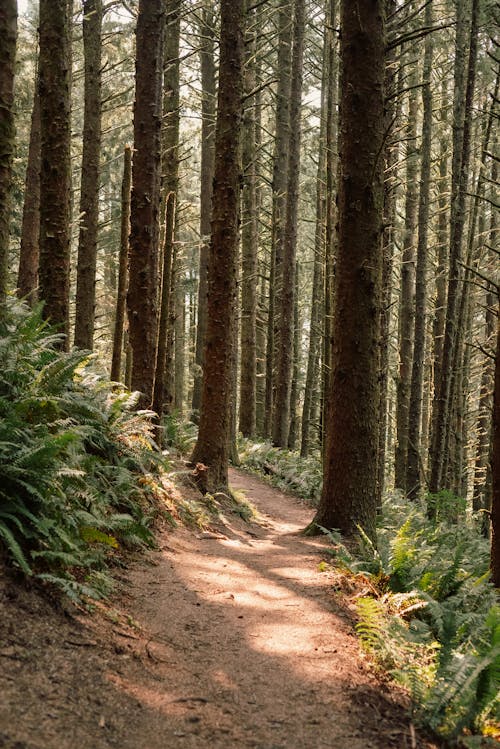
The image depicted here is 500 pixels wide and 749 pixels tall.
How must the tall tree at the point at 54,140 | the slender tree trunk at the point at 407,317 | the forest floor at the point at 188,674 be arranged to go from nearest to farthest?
1. the forest floor at the point at 188,674
2. the tall tree at the point at 54,140
3. the slender tree trunk at the point at 407,317

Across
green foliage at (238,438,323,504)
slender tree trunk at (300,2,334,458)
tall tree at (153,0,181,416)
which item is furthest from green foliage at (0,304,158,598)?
slender tree trunk at (300,2,334,458)

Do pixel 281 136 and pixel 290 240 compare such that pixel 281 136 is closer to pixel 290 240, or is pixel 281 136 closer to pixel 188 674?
pixel 290 240

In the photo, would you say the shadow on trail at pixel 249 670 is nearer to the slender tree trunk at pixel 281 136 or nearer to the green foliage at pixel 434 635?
the green foliage at pixel 434 635

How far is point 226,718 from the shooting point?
313cm

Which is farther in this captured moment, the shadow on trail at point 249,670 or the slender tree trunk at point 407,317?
the slender tree trunk at point 407,317

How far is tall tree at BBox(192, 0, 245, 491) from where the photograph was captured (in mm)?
9625

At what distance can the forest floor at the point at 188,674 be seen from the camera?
278cm

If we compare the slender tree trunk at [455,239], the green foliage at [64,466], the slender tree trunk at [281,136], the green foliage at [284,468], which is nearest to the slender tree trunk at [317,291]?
the slender tree trunk at [281,136]

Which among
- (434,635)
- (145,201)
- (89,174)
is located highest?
(89,174)

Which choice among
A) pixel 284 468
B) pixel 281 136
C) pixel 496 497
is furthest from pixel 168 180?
pixel 496 497

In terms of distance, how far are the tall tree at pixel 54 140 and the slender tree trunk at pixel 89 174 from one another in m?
5.20

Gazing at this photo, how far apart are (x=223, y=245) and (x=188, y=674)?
23.4 ft

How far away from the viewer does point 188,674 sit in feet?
11.8

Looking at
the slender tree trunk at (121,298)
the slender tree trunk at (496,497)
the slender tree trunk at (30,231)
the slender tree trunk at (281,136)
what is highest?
the slender tree trunk at (281,136)
